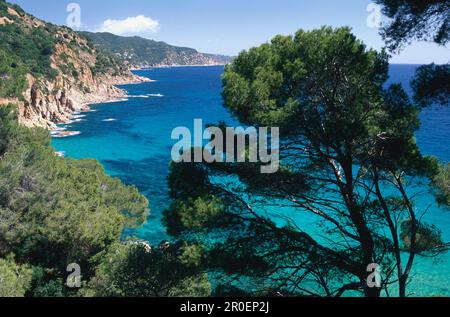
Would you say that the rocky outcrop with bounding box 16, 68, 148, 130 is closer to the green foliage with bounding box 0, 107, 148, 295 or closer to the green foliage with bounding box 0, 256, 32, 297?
the green foliage with bounding box 0, 107, 148, 295

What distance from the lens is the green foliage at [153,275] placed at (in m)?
7.54

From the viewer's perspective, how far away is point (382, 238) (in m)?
7.74

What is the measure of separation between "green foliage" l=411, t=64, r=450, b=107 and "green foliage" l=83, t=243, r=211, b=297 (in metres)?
5.09

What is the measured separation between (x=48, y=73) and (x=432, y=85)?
6177cm

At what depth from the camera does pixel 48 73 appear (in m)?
57.5

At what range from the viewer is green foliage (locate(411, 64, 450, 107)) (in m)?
6.26

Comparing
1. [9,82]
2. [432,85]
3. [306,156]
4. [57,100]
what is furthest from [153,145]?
[432,85]

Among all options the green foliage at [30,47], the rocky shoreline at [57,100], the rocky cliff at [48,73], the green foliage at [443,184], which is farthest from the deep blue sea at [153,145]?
the green foliage at [30,47]

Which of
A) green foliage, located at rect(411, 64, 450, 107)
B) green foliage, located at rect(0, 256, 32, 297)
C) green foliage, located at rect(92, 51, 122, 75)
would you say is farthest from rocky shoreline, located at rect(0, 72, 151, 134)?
green foliage, located at rect(411, 64, 450, 107)

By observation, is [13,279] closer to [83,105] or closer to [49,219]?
[49,219]

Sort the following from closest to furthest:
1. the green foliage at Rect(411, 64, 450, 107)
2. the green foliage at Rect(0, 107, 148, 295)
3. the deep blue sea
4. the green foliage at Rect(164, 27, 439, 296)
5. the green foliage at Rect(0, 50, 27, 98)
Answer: the green foliage at Rect(411, 64, 450, 107)
the green foliage at Rect(164, 27, 439, 296)
the green foliage at Rect(0, 107, 148, 295)
the green foliage at Rect(0, 50, 27, 98)
the deep blue sea

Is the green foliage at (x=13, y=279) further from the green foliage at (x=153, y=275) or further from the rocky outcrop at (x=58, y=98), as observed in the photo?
the rocky outcrop at (x=58, y=98)
